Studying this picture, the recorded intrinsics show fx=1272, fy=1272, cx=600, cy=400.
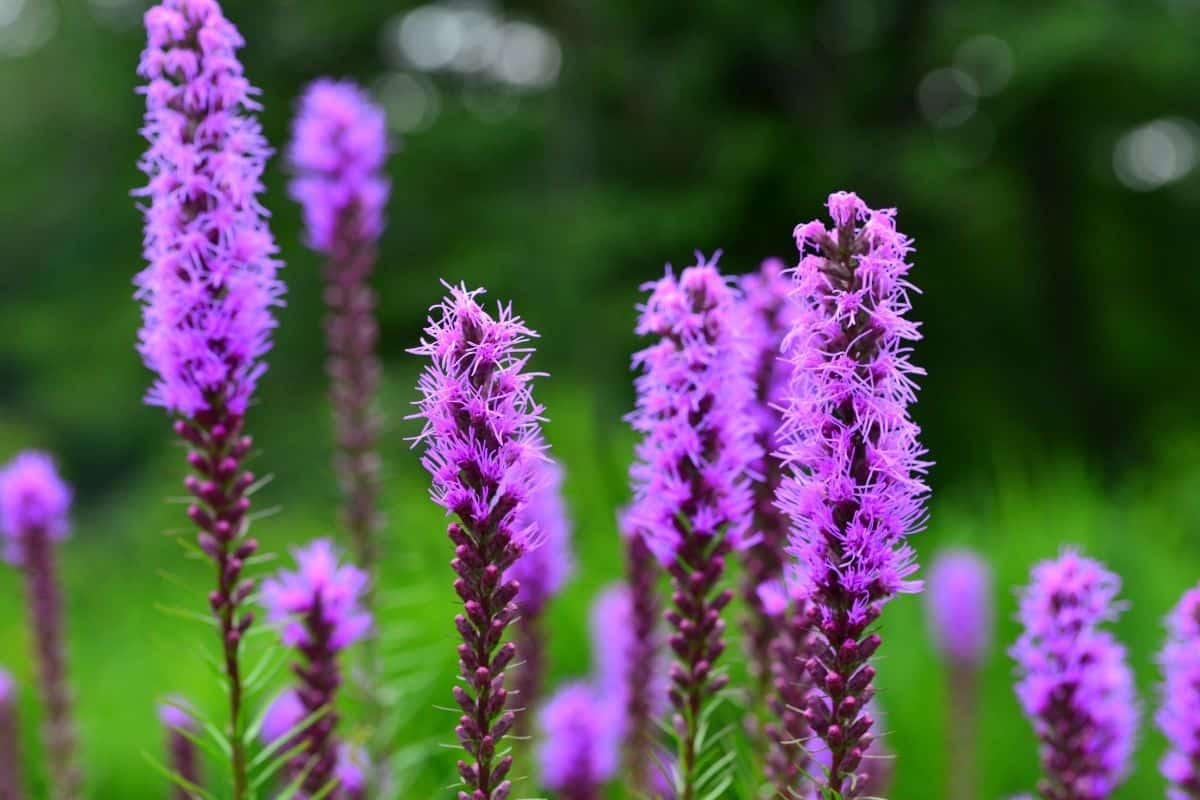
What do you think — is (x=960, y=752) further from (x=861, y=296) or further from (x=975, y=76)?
(x=975, y=76)

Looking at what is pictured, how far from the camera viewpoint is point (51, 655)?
374 centimetres

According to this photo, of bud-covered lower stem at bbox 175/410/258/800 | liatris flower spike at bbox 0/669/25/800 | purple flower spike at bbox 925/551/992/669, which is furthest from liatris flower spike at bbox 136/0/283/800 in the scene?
purple flower spike at bbox 925/551/992/669

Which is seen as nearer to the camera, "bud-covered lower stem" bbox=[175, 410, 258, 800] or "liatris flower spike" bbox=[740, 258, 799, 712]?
"bud-covered lower stem" bbox=[175, 410, 258, 800]

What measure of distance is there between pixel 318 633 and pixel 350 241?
1.73m

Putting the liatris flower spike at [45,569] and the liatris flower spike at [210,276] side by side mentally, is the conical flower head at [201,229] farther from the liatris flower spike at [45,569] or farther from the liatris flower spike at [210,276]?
the liatris flower spike at [45,569]

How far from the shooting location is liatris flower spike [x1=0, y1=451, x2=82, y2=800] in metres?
3.62

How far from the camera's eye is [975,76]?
17.6 meters

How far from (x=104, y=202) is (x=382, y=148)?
1873 centimetres

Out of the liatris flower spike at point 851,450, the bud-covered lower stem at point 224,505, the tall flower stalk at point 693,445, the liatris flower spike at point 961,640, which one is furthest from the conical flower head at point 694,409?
the liatris flower spike at point 961,640

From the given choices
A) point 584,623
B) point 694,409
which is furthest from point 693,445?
point 584,623

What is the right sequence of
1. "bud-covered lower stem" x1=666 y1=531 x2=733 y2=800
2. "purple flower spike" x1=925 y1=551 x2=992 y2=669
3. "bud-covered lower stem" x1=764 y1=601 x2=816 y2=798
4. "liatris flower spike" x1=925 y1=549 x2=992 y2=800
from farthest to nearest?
"purple flower spike" x1=925 y1=551 x2=992 y2=669 < "liatris flower spike" x1=925 y1=549 x2=992 y2=800 < "bud-covered lower stem" x1=764 y1=601 x2=816 y2=798 < "bud-covered lower stem" x1=666 y1=531 x2=733 y2=800

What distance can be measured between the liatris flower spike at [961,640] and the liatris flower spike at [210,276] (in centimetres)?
315

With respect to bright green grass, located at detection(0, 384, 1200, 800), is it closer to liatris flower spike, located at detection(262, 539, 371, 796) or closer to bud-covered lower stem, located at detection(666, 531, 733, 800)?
liatris flower spike, located at detection(262, 539, 371, 796)

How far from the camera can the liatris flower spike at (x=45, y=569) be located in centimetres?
362
